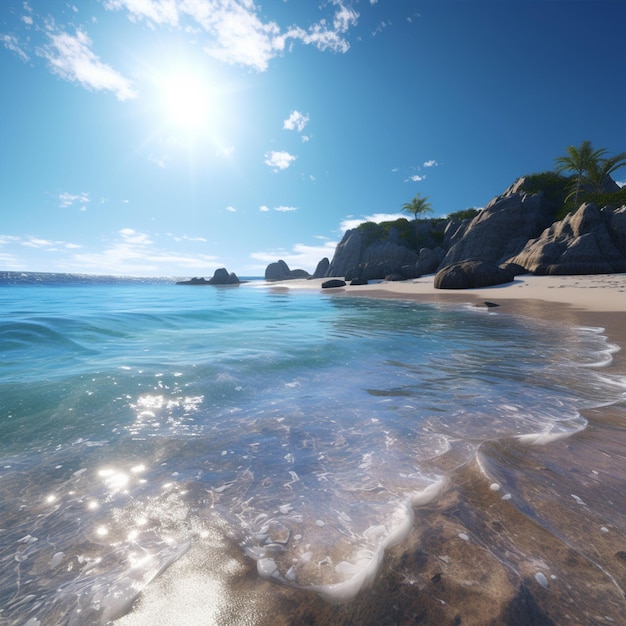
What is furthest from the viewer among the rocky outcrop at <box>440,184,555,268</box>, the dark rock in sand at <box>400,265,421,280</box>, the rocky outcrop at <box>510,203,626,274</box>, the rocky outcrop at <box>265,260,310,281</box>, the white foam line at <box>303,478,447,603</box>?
the rocky outcrop at <box>265,260,310,281</box>

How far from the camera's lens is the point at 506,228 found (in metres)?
27.7

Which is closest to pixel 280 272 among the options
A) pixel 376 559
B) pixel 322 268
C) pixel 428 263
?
pixel 322 268

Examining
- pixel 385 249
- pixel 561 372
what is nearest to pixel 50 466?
pixel 561 372

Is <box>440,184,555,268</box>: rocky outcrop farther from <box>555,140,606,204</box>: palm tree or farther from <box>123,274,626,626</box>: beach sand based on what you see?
<box>123,274,626,626</box>: beach sand

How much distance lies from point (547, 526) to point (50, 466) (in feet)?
11.4

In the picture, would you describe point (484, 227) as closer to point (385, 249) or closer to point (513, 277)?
point (513, 277)

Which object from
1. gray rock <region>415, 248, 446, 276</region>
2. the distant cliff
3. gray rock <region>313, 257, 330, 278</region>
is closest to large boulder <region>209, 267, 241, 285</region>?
gray rock <region>313, 257, 330, 278</region>

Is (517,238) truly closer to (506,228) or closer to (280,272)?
(506,228)

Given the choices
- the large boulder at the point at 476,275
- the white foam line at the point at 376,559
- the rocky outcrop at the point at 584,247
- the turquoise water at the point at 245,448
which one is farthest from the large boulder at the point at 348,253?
the white foam line at the point at 376,559

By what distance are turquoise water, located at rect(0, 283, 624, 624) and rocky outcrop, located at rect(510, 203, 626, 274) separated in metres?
17.0

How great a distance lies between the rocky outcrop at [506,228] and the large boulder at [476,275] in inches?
327

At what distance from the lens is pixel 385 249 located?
4281 cm

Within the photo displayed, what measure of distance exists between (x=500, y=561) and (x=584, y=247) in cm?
2449

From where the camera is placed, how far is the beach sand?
47.8 inches
